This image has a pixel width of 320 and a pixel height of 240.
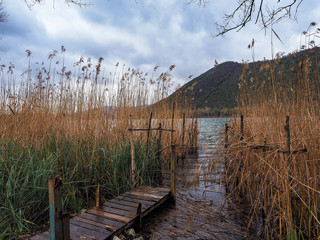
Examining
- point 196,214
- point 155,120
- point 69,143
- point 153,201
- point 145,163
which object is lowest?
point 196,214

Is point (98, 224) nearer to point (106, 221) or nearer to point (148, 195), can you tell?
point (106, 221)

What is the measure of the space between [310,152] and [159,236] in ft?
5.92

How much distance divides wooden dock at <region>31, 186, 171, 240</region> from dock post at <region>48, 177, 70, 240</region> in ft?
2.48

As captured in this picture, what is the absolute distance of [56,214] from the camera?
1.22 meters

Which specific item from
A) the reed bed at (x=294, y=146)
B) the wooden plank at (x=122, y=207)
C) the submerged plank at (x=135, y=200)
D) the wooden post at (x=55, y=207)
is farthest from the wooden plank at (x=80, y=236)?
the reed bed at (x=294, y=146)

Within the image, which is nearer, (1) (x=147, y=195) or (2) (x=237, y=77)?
(1) (x=147, y=195)

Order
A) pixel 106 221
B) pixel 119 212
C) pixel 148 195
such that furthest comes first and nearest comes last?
pixel 148 195, pixel 119 212, pixel 106 221

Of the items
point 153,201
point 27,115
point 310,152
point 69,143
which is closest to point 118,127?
point 69,143

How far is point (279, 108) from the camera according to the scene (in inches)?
95.3

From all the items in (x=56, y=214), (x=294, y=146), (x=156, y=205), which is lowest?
(x=156, y=205)

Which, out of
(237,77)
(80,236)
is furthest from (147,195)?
(237,77)

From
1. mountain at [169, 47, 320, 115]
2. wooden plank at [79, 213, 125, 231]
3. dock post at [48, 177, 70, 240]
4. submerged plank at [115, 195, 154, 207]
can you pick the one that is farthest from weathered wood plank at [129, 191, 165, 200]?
mountain at [169, 47, 320, 115]

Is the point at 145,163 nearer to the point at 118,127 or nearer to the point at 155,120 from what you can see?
the point at 118,127

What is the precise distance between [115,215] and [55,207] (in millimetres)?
1288
